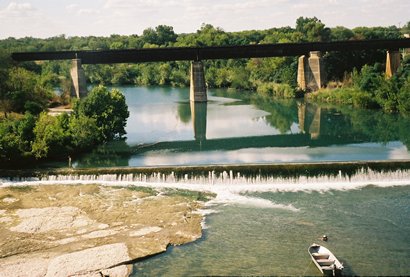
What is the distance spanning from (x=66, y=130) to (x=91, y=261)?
17.6m

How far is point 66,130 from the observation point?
110ft

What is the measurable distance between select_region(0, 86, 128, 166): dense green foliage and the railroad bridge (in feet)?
63.3

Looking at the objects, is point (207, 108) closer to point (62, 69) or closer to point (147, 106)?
point (147, 106)

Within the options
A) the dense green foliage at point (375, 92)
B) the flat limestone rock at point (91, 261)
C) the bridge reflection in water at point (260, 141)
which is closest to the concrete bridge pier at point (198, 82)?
the dense green foliage at point (375, 92)

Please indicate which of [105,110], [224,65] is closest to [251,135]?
[105,110]

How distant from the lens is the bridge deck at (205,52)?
55.6 m

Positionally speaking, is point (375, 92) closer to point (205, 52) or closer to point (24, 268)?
point (205, 52)

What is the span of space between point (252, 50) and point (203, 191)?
1363 inches

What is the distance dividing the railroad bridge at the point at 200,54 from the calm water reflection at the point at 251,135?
501 cm

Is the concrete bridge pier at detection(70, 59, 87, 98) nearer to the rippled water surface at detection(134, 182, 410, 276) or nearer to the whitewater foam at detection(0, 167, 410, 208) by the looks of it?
the whitewater foam at detection(0, 167, 410, 208)

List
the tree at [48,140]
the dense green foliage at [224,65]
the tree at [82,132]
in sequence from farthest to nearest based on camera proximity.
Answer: the dense green foliage at [224,65]
the tree at [82,132]
the tree at [48,140]

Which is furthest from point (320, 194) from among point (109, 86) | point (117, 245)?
point (109, 86)

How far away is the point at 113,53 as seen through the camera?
55.2 meters

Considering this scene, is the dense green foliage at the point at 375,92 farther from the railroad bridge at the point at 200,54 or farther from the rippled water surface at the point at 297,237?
the rippled water surface at the point at 297,237
